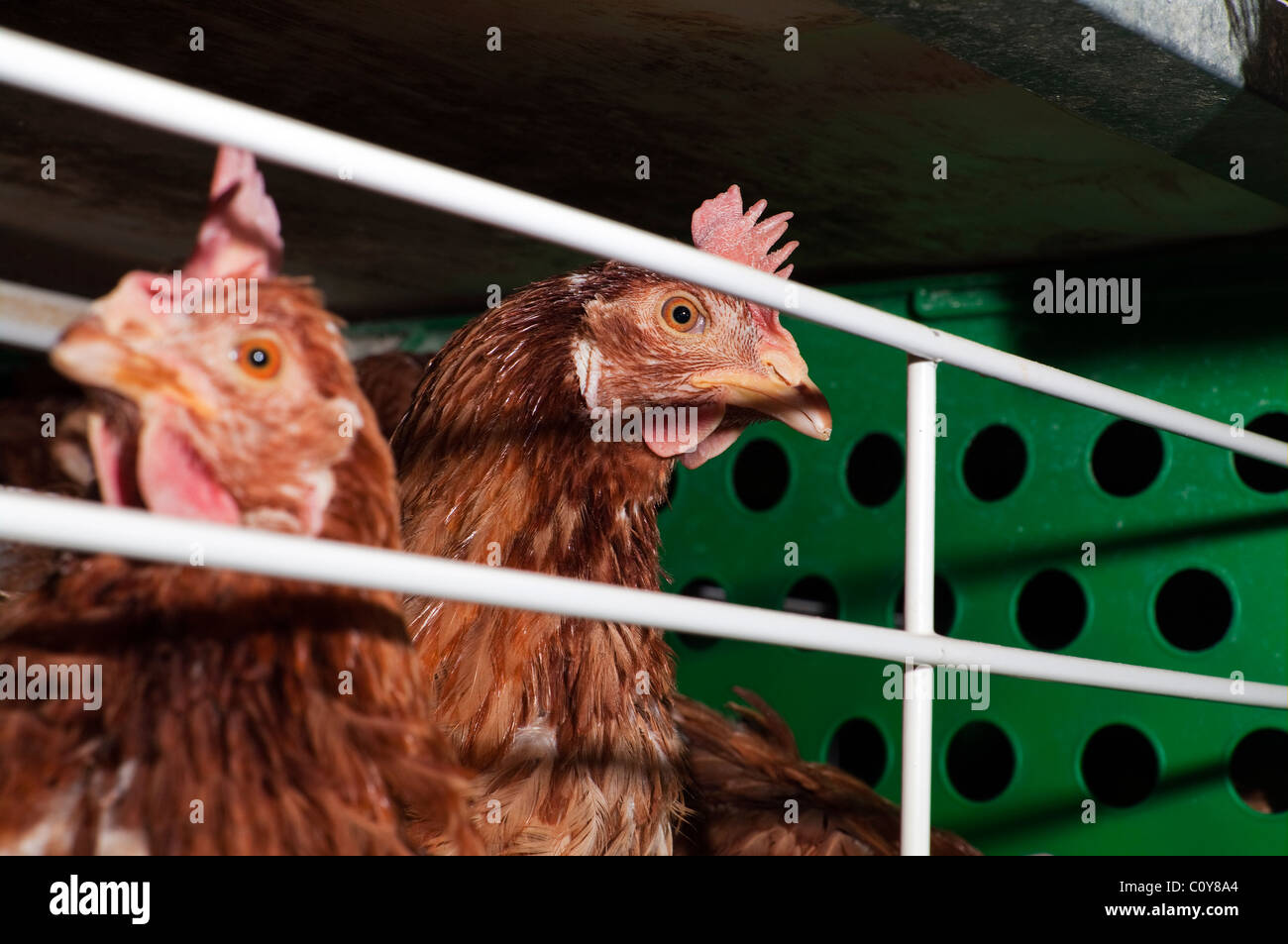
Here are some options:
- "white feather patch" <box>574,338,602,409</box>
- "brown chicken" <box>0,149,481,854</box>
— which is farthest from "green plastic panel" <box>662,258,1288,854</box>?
"brown chicken" <box>0,149,481,854</box>

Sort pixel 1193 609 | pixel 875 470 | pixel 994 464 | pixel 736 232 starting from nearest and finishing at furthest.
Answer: pixel 736 232
pixel 1193 609
pixel 994 464
pixel 875 470

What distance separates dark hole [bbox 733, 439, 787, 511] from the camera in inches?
146

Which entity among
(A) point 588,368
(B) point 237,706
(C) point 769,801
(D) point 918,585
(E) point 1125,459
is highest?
(E) point 1125,459

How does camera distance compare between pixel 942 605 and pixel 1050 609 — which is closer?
pixel 1050 609

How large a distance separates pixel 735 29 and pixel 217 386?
117cm

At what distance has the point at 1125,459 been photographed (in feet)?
10.4

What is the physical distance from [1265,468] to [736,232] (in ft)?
5.16

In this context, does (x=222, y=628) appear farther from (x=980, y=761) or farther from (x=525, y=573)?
(x=980, y=761)

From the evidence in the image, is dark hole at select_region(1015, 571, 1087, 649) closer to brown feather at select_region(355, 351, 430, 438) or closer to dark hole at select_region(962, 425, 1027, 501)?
dark hole at select_region(962, 425, 1027, 501)

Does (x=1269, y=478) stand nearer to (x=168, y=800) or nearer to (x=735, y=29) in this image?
(x=735, y=29)

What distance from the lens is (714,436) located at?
6.06ft

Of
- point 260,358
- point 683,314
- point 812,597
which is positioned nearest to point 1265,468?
point 812,597
